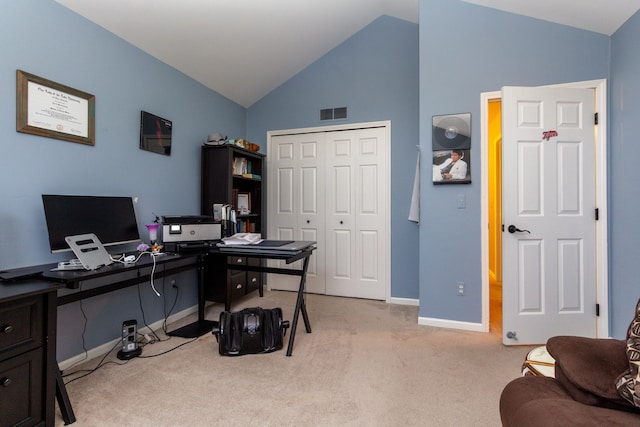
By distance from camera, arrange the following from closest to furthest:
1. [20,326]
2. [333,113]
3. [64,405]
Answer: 1. [20,326]
2. [64,405]
3. [333,113]

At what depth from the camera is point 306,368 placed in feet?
7.09

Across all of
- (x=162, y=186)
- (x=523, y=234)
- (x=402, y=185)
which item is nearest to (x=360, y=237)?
(x=402, y=185)

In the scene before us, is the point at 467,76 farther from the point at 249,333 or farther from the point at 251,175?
the point at 249,333

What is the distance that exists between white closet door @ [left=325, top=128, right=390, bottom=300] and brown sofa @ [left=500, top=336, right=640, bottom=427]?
2615mm

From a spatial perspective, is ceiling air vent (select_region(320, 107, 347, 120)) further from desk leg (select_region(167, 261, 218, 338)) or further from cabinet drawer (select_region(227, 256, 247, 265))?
desk leg (select_region(167, 261, 218, 338))

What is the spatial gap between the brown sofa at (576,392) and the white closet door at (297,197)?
3.03 m

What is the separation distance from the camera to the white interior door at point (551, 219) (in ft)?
8.36

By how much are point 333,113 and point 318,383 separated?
312 centimetres

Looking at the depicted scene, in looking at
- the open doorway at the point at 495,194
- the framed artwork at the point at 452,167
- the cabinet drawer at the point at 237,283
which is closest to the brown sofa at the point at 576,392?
the framed artwork at the point at 452,167

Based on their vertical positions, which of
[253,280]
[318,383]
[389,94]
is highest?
[389,94]

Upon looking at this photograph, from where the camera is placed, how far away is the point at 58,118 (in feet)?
6.94

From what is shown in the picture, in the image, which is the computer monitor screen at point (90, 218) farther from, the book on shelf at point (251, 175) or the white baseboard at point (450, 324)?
the white baseboard at point (450, 324)

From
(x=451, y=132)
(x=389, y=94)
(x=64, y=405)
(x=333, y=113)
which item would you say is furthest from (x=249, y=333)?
(x=389, y=94)

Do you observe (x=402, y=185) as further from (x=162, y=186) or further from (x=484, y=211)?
(x=162, y=186)
